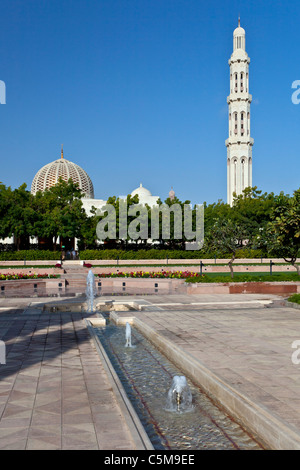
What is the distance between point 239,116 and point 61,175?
25.0m

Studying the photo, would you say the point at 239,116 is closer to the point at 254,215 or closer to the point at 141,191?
the point at 141,191

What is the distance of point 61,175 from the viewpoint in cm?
6234

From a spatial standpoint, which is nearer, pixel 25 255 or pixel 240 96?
pixel 25 255

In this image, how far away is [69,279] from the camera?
77.0ft

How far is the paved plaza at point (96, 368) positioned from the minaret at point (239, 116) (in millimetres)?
50370

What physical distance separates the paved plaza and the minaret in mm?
50370

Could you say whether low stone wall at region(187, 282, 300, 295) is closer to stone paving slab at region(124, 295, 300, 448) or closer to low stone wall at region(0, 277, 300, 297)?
low stone wall at region(0, 277, 300, 297)

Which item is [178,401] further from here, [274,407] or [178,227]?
[178,227]

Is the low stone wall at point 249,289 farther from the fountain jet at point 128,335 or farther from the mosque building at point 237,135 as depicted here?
the mosque building at point 237,135

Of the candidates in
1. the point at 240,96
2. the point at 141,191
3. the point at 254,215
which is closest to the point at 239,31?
the point at 240,96

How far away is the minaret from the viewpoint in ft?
197

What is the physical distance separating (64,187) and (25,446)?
140 feet

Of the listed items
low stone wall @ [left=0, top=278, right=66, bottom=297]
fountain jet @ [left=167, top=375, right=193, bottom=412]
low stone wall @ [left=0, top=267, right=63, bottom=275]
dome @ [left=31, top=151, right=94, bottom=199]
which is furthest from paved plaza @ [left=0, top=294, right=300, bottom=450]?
dome @ [left=31, top=151, right=94, bottom=199]
